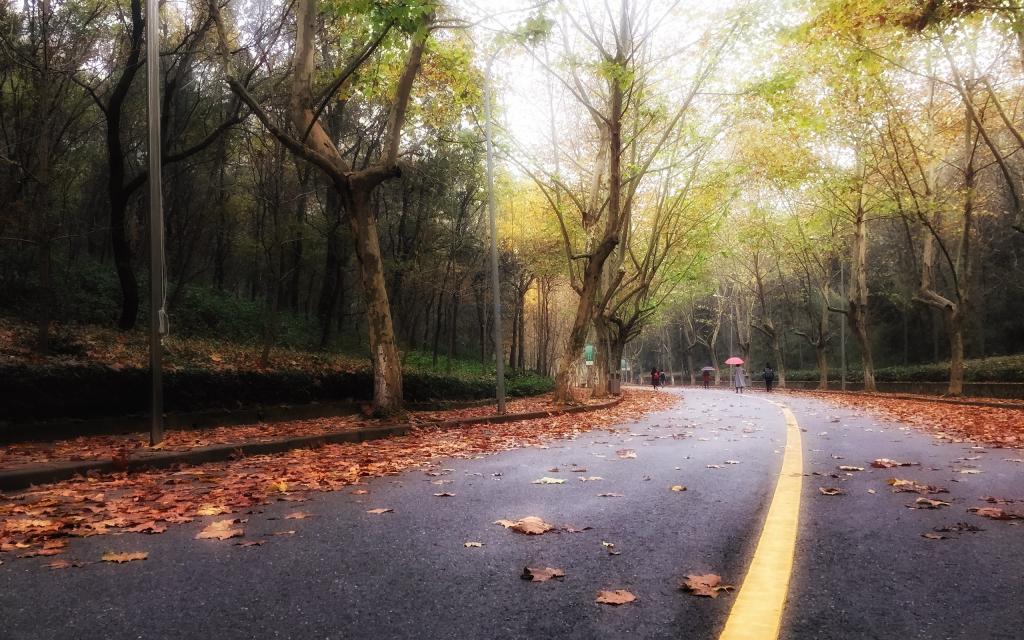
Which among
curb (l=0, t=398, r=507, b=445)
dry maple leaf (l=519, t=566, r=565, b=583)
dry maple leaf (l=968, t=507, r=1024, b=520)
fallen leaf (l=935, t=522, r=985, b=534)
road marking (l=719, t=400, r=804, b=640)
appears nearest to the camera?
road marking (l=719, t=400, r=804, b=640)

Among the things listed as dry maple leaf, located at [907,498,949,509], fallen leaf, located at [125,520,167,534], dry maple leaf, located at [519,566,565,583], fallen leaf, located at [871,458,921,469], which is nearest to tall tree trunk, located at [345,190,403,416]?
fallen leaf, located at [125,520,167,534]

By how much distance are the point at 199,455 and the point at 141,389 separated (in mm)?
4058

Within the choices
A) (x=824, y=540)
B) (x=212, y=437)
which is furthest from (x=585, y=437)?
(x=824, y=540)

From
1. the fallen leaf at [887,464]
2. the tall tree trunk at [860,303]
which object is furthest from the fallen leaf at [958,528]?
the tall tree trunk at [860,303]

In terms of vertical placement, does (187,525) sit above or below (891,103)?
below

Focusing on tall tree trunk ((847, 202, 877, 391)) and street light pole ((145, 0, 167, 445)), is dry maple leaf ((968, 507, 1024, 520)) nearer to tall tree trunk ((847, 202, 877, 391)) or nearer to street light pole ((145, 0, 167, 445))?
street light pole ((145, 0, 167, 445))

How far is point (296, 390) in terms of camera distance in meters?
13.1

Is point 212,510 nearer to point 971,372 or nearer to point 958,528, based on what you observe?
point 958,528

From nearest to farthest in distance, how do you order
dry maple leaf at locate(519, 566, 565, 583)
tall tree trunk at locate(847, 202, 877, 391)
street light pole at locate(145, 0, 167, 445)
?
dry maple leaf at locate(519, 566, 565, 583), street light pole at locate(145, 0, 167, 445), tall tree trunk at locate(847, 202, 877, 391)

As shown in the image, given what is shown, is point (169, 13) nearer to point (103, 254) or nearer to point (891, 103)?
point (103, 254)

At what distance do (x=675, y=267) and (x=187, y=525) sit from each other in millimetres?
30560

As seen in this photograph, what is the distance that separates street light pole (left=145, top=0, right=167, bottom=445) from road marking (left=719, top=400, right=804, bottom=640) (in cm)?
693

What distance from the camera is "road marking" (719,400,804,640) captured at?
2192 millimetres

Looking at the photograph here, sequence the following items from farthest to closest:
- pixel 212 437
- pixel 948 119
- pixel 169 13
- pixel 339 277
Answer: pixel 339 277, pixel 948 119, pixel 169 13, pixel 212 437
